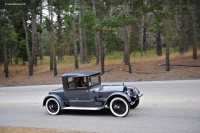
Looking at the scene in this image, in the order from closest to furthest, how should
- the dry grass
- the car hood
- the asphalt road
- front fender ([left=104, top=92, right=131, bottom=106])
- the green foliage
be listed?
1. the asphalt road
2. the dry grass
3. front fender ([left=104, top=92, right=131, bottom=106])
4. the car hood
5. the green foliage

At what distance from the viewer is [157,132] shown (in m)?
8.27

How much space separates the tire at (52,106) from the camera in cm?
1169

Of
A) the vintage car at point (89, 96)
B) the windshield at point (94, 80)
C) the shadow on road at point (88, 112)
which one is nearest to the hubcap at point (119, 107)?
the vintage car at point (89, 96)

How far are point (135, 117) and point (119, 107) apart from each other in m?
0.68

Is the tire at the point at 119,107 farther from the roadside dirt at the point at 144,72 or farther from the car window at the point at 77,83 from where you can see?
the roadside dirt at the point at 144,72

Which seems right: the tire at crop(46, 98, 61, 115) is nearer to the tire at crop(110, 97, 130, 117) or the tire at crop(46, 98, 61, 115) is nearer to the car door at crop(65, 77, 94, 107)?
the car door at crop(65, 77, 94, 107)

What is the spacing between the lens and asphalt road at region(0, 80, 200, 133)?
8.91 metres

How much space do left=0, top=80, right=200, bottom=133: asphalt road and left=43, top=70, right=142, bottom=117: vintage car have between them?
0.33m

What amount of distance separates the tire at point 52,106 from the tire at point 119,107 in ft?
8.04

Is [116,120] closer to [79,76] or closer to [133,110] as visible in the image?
[133,110]

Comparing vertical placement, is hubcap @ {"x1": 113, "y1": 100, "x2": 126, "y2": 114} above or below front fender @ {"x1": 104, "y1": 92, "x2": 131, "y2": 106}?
below

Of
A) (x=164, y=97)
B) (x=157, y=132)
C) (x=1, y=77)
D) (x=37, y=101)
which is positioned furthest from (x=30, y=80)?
(x=157, y=132)

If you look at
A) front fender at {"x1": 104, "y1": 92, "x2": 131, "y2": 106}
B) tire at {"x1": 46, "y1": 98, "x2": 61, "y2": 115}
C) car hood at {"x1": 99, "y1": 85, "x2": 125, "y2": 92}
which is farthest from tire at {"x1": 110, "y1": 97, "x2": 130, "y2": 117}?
tire at {"x1": 46, "y1": 98, "x2": 61, "y2": 115}

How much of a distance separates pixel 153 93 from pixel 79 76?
5.02 m
